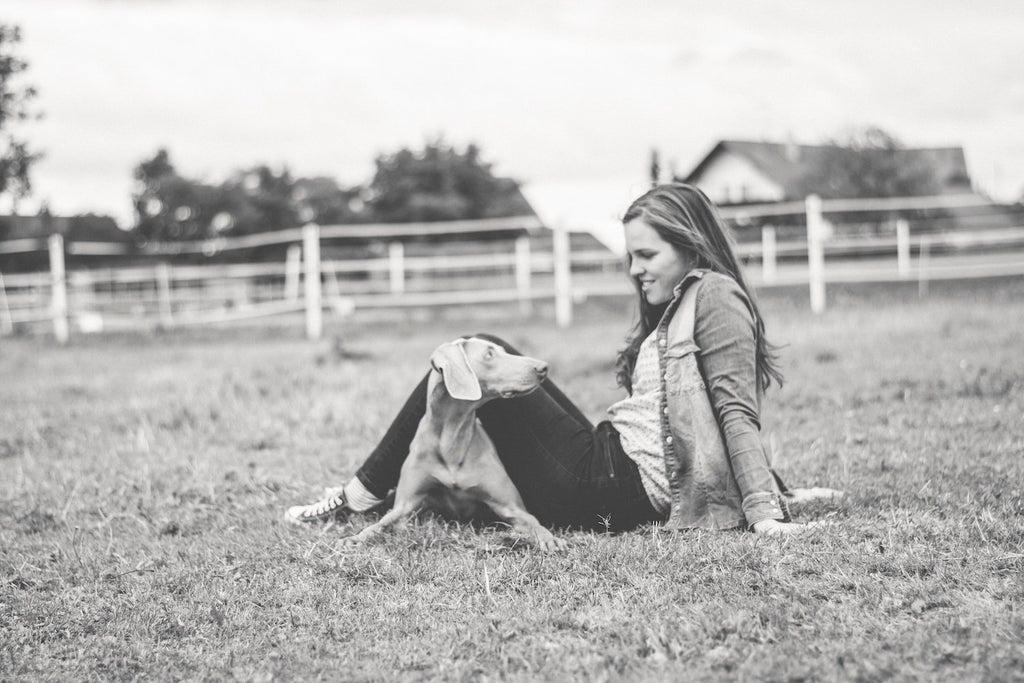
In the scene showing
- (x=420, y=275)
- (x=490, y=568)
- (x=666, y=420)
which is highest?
(x=420, y=275)

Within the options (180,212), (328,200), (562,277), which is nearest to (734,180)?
(328,200)

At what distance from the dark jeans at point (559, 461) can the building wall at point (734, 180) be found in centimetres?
3891

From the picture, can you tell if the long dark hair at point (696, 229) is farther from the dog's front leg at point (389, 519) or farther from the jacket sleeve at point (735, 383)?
the dog's front leg at point (389, 519)

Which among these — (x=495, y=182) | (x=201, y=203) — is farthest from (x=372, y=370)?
(x=201, y=203)

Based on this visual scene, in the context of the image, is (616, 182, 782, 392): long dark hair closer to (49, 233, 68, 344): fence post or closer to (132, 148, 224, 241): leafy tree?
(49, 233, 68, 344): fence post

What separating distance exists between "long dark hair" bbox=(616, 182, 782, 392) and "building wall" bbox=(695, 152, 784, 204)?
127 ft

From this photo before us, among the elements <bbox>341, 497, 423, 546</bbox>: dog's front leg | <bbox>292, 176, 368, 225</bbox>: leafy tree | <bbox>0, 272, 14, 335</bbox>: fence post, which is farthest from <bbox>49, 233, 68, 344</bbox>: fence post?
<bbox>292, 176, 368, 225</bbox>: leafy tree

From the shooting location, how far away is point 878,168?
27453 millimetres

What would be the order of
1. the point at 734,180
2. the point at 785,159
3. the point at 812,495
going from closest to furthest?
the point at 812,495 < the point at 785,159 < the point at 734,180

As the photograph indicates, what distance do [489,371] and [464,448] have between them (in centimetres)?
29

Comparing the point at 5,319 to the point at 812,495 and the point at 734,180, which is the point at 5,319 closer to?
the point at 812,495

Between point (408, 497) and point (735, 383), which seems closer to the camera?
point (735, 383)

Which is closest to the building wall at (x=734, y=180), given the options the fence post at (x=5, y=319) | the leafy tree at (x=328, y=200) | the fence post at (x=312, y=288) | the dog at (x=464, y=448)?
the leafy tree at (x=328, y=200)

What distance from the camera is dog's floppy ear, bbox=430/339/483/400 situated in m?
3.54
